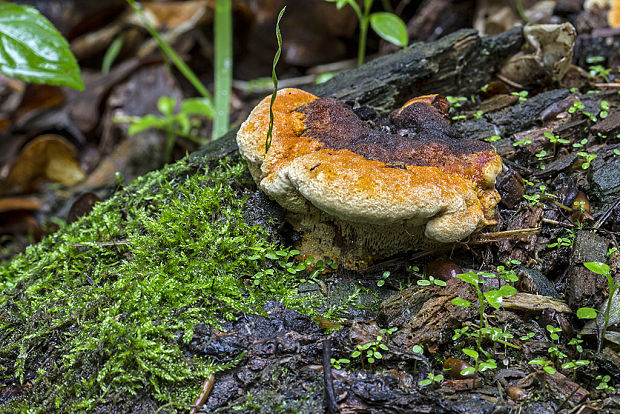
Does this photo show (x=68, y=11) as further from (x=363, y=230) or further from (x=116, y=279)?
(x=363, y=230)

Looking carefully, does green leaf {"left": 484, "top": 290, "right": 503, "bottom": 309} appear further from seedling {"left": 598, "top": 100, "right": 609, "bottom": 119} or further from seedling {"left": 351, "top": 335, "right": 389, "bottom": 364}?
seedling {"left": 598, "top": 100, "right": 609, "bottom": 119}

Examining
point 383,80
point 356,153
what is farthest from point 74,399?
point 383,80

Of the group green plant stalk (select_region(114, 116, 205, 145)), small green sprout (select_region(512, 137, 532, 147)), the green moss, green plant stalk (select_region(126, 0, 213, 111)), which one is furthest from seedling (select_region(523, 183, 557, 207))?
green plant stalk (select_region(114, 116, 205, 145))

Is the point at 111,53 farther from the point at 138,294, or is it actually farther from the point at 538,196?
the point at 538,196

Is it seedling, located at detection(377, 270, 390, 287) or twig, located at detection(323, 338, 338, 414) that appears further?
seedling, located at detection(377, 270, 390, 287)

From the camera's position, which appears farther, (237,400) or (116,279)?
(116,279)

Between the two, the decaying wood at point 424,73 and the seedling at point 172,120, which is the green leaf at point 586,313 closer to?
the decaying wood at point 424,73

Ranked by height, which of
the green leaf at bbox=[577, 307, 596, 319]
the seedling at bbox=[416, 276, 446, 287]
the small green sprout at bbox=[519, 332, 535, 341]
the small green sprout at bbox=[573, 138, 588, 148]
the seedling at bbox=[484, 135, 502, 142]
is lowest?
the small green sprout at bbox=[519, 332, 535, 341]

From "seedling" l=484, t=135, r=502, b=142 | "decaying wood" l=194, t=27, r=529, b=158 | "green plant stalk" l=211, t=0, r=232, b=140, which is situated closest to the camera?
"seedling" l=484, t=135, r=502, b=142
